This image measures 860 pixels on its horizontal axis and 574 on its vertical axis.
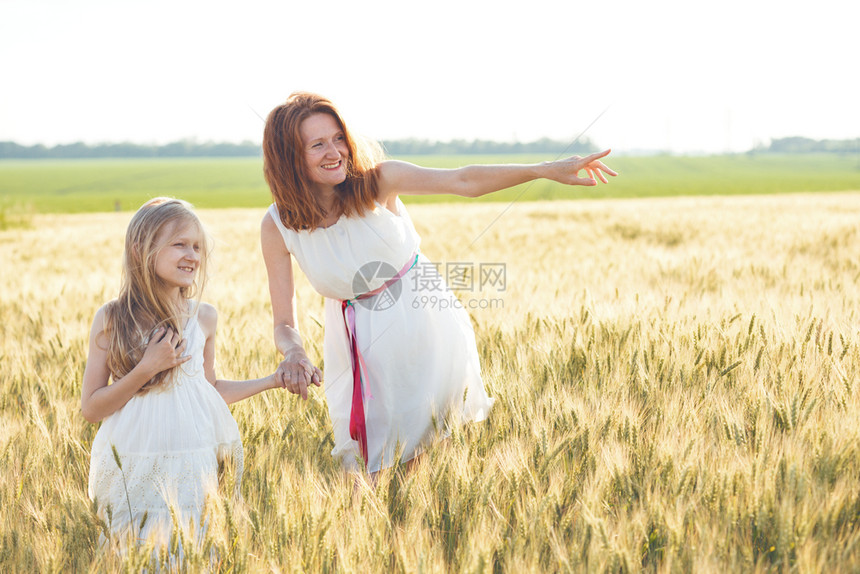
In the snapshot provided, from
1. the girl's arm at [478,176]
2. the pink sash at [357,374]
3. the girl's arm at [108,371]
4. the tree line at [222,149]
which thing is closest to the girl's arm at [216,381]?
the girl's arm at [108,371]

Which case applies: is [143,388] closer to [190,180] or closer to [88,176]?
[190,180]

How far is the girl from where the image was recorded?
1.63 meters

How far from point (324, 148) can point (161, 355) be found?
78 centimetres

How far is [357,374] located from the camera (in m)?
2.21

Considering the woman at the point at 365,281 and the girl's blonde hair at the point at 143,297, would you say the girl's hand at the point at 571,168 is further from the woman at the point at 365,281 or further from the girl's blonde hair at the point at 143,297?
the girl's blonde hair at the point at 143,297

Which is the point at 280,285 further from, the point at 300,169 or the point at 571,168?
the point at 571,168

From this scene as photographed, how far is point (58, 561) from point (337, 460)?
2.72 feet

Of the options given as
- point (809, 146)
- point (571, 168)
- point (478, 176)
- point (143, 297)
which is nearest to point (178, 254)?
point (143, 297)

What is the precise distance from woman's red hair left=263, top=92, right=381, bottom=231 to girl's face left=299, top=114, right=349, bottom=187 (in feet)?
0.05

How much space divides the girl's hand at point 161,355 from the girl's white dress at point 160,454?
8cm

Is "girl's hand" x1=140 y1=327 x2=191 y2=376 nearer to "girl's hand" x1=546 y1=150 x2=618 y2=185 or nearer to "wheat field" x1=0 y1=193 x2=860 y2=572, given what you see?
"wheat field" x1=0 y1=193 x2=860 y2=572

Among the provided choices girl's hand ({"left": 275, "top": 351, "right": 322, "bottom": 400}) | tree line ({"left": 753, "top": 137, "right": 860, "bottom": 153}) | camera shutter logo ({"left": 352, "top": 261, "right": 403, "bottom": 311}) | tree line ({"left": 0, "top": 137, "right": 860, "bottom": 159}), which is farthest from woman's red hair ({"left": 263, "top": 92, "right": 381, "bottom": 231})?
tree line ({"left": 753, "top": 137, "right": 860, "bottom": 153})

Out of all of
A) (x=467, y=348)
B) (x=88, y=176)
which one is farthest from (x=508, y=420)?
(x=88, y=176)

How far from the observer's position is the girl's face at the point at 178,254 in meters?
1.72
